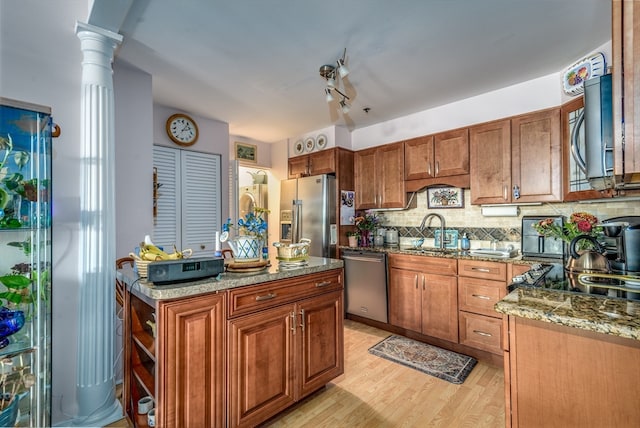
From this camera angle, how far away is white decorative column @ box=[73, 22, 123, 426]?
5.84 ft

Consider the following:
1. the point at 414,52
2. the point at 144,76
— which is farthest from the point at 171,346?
the point at 414,52

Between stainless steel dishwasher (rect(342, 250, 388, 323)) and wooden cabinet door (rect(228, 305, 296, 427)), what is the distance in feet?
5.56

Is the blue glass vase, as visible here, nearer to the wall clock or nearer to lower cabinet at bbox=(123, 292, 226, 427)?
lower cabinet at bbox=(123, 292, 226, 427)

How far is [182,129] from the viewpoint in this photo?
3436mm

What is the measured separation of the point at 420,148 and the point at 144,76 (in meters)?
2.88

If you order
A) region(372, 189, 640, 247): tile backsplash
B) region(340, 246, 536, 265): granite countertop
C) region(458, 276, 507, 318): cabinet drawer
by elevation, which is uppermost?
region(372, 189, 640, 247): tile backsplash

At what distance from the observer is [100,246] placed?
5.95 feet

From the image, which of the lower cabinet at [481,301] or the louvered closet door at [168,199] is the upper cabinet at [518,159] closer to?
the lower cabinet at [481,301]

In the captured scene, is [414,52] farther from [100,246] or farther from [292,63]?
[100,246]

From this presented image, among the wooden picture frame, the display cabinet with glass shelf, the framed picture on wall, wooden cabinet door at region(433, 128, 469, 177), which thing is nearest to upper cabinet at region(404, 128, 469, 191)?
wooden cabinet door at region(433, 128, 469, 177)

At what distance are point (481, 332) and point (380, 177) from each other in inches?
80.1

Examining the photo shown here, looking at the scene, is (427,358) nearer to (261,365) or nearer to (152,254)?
(261,365)

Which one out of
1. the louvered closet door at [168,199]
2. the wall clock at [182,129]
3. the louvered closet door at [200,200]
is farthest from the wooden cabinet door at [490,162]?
the louvered closet door at [168,199]

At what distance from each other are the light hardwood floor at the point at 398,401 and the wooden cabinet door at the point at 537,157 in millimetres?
1593
